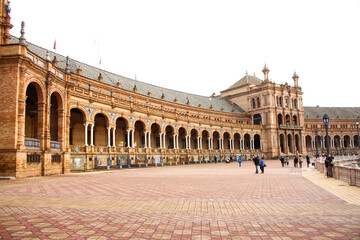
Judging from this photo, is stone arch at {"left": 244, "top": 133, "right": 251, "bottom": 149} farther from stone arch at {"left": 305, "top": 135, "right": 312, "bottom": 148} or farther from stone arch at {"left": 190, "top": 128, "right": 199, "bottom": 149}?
stone arch at {"left": 305, "top": 135, "right": 312, "bottom": 148}

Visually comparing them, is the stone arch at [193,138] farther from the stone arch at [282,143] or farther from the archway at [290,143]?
the archway at [290,143]

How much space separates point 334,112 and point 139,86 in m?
79.0

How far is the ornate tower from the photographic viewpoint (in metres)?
22.8

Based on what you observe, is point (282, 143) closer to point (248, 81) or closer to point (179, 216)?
point (248, 81)

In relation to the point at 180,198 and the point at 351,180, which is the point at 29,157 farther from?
the point at 351,180

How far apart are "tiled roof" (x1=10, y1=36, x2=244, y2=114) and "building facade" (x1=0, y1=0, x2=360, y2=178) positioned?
243mm

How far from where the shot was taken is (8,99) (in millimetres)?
19047

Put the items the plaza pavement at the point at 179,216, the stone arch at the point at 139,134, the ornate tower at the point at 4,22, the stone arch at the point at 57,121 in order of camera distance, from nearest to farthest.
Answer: the plaza pavement at the point at 179,216, the ornate tower at the point at 4,22, the stone arch at the point at 57,121, the stone arch at the point at 139,134

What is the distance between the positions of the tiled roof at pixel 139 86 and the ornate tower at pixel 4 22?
13.7 feet

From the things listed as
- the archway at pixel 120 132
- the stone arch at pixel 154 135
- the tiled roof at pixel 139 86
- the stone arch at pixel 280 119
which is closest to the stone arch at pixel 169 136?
the stone arch at pixel 154 135

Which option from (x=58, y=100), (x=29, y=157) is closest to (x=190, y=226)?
(x=29, y=157)

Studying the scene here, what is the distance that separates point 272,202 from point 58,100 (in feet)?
73.2

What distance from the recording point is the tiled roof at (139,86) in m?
36.9

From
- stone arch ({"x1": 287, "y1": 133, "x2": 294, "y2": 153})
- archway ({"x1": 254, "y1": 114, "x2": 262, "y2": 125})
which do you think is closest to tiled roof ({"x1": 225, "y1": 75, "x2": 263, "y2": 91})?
archway ({"x1": 254, "y1": 114, "x2": 262, "y2": 125})
